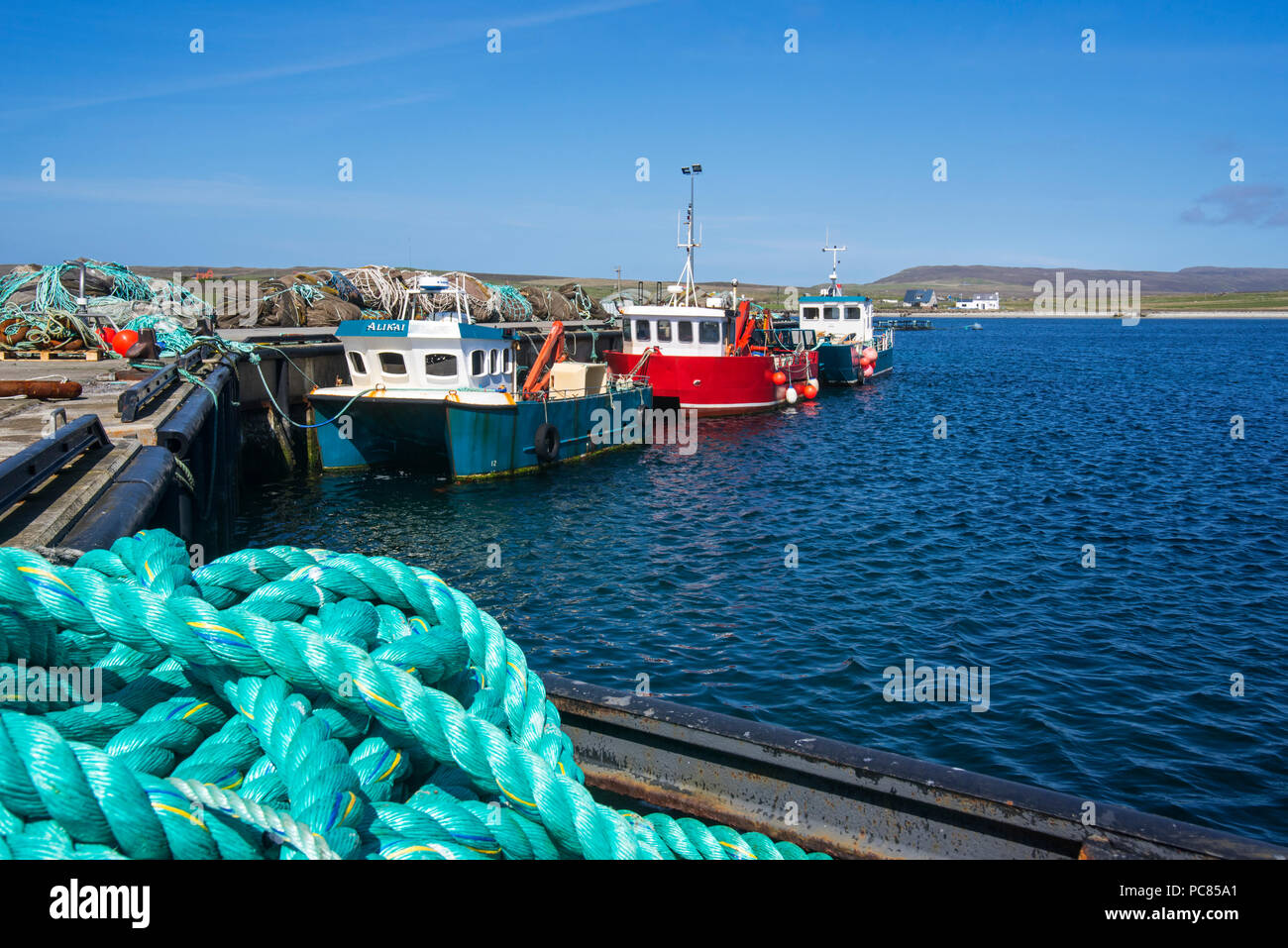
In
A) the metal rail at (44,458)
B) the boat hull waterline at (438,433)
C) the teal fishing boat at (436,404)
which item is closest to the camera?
the metal rail at (44,458)

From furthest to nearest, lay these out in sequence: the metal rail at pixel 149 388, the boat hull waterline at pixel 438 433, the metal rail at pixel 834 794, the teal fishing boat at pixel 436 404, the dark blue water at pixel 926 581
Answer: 1. the teal fishing boat at pixel 436 404
2. the boat hull waterline at pixel 438 433
3. the metal rail at pixel 149 388
4. the dark blue water at pixel 926 581
5. the metal rail at pixel 834 794

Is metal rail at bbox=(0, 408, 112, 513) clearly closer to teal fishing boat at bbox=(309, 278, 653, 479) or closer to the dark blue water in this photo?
the dark blue water

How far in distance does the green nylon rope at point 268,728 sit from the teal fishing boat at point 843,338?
41.7m

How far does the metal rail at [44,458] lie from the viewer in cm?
468

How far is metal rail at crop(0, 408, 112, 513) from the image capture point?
468cm

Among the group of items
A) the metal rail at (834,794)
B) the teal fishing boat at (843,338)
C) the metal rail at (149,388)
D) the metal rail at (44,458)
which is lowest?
the metal rail at (834,794)

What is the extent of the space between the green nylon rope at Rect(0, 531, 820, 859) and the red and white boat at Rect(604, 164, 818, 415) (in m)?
25.6

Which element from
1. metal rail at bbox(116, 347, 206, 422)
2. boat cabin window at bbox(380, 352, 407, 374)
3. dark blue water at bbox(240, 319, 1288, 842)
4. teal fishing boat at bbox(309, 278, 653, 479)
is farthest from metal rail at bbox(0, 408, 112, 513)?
boat cabin window at bbox(380, 352, 407, 374)

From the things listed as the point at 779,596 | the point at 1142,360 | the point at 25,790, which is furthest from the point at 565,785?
the point at 1142,360

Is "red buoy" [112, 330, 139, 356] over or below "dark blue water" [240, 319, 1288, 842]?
over

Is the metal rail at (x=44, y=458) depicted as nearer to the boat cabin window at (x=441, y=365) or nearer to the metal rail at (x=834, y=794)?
the metal rail at (x=834, y=794)

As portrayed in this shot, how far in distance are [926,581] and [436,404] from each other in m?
10.7

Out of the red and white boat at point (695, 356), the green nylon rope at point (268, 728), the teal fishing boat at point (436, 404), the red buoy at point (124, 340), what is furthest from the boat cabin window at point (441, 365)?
the green nylon rope at point (268, 728)
